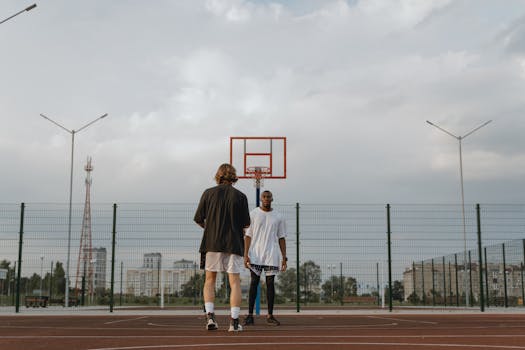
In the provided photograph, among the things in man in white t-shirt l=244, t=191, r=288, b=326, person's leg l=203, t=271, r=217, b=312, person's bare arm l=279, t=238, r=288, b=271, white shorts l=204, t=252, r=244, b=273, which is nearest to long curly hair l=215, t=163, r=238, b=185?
white shorts l=204, t=252, r=244, b=273

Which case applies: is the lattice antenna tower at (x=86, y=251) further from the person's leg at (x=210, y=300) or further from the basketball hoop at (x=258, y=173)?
the person's leg at (x=210, y=300)

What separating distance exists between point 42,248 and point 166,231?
3370mm

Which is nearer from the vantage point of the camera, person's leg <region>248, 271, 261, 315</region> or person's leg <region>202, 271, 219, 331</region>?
person's leg <region>202, 271, 219, 331</region>

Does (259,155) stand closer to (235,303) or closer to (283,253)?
(283,253)

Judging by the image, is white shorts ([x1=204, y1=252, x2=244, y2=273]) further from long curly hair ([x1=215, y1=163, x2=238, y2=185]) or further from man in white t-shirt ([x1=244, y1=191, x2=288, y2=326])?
man in white t-shirt ([x1=244, y1=191, x2=288, y2=326])

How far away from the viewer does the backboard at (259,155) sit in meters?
15.5

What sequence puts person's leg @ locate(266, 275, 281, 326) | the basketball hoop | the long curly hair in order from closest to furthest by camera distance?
the long curly hair < person's leg @ locate(266, 275, 281, 326) < the basketball hoop

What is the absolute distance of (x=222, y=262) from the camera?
23.2 ft

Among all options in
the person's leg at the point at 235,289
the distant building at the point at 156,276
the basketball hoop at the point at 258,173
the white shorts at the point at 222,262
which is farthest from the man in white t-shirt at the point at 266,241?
the distant building at the point at 156,276

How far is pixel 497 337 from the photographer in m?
6.54

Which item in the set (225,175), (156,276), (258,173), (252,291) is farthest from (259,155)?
(225,175)

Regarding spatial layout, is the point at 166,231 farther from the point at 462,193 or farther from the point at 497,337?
the point at 462,193

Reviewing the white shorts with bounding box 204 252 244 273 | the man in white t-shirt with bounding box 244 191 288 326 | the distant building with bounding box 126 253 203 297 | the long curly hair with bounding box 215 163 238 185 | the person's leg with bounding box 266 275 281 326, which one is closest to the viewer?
the white shorts with bounding box 204 252 244 273

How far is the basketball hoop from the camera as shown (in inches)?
578
